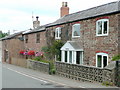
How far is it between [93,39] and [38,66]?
26.9ft

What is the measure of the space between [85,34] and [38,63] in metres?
7.13

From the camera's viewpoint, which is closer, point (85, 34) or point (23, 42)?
point (85, 34)

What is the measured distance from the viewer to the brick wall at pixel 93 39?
15984mm

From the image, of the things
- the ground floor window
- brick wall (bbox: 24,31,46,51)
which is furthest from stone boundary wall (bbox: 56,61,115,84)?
brick wall (bbox: 24,31,46,51)

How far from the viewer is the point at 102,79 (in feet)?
43.7

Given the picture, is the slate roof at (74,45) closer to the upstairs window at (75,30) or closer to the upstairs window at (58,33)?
the upstairs window at (75,30)

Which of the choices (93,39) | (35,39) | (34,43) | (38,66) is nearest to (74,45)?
(93,39)

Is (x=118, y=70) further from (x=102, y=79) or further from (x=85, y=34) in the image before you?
(x=85, y=34)

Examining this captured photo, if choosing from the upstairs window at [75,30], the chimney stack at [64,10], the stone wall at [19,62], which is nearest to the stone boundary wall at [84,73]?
the upstairs window at [75,30]

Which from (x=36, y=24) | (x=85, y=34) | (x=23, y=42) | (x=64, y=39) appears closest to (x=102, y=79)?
(x=85, y=34)

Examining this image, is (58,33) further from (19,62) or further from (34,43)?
(19,62)

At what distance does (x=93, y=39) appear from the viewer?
722 inches

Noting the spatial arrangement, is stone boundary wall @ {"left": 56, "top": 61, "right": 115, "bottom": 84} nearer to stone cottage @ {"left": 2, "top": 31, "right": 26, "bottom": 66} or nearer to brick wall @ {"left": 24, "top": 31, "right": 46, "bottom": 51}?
brick wall @ {"left": 24, "top": 31, "right": 46, "bottom": 51}

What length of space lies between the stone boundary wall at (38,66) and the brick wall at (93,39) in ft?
12.9
